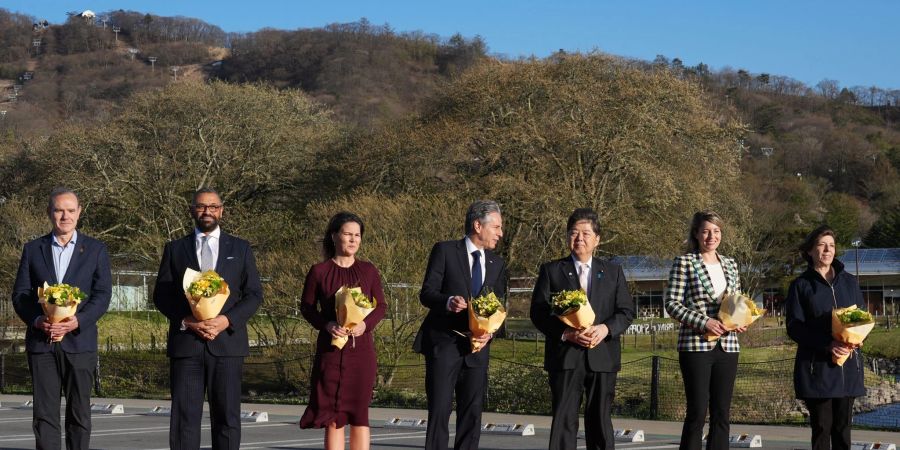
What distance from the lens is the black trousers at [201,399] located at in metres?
8.87

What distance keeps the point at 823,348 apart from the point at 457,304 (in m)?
2.70

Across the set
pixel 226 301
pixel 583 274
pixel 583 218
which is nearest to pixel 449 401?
pixel 583 274

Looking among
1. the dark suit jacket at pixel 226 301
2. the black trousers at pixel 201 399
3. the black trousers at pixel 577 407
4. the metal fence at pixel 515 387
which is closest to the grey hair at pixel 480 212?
the black trousers at pixel 577 407

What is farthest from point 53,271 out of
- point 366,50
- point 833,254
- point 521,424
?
point 366,50

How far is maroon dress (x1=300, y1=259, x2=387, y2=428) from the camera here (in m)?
9.07

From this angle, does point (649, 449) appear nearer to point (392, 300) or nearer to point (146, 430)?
point (146, 430)

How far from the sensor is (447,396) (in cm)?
928

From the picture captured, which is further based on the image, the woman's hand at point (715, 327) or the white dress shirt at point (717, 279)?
the white dress shirt at point (717, 279)

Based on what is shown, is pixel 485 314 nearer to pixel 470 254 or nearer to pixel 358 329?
pixel 470 254

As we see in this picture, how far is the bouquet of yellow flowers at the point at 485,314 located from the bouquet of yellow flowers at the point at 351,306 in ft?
2.34

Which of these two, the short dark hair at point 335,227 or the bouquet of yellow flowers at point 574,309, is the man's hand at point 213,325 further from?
the bouquet of yellow flowers at point 574,309

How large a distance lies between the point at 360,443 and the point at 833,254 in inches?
148

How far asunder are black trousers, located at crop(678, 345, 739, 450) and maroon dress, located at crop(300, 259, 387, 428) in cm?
229

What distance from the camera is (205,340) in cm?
885
